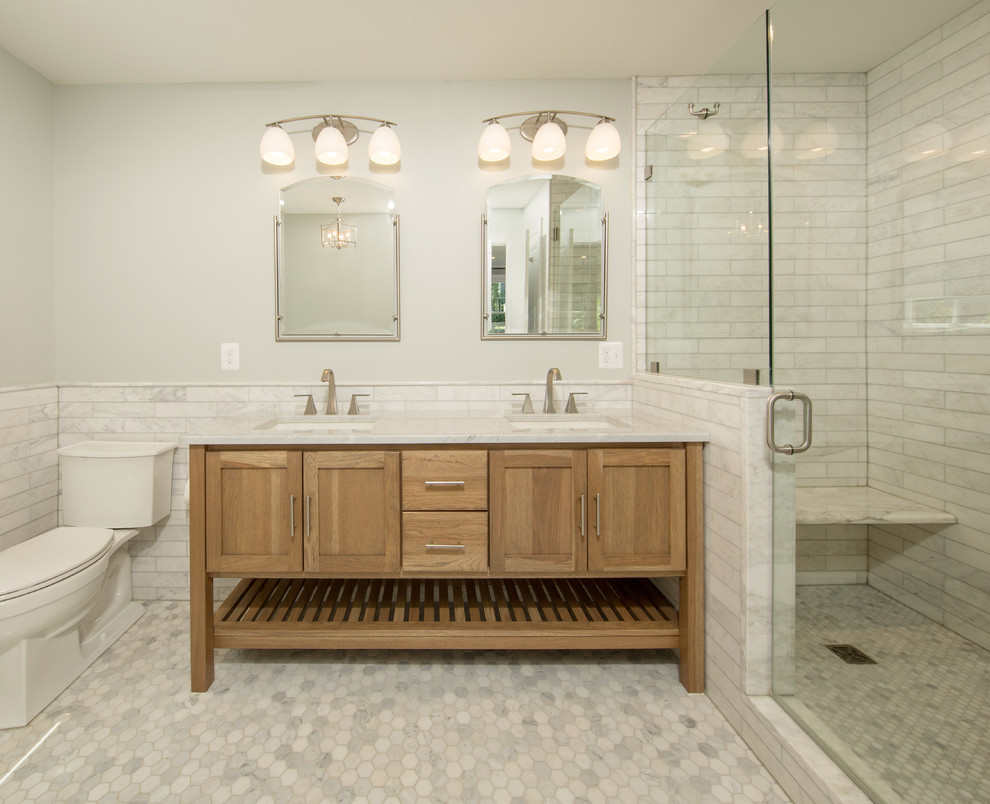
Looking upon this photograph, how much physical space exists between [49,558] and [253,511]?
25.9 inches

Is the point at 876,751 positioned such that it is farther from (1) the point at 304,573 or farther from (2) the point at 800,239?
(1) the point at 304,573

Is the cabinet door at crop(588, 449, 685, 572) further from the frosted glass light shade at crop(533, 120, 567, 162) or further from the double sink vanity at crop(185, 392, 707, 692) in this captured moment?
the frosted glass light shade at crop(533, 120, 567, 162)

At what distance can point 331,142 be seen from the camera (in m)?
2.20

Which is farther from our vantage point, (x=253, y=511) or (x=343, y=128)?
(x=343, y=128)

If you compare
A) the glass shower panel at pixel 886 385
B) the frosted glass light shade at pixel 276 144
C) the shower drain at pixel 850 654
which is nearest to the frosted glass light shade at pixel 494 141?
the frosted glass light shade at pixel 276 144

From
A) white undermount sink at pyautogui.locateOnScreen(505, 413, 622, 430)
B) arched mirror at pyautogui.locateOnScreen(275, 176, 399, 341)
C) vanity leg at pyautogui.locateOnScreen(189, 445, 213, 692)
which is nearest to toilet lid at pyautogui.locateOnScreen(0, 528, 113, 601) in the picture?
vanity leg at pyautogui.locateOnScreen(189, 445, 213, 692)

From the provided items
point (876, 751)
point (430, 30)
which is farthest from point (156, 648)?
point (430, 30)

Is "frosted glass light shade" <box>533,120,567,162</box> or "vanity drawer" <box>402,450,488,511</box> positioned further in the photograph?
"frosted glass light shade" <box>533,120,567,162</box>

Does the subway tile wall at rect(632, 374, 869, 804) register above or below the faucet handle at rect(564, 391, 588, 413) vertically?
below

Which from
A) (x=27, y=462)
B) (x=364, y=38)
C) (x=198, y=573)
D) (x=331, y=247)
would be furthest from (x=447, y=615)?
(x=364, y=38)

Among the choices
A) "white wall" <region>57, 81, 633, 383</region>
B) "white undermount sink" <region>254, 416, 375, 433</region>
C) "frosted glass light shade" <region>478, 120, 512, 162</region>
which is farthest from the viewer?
"white wall" <region>57, 81, 633, 383</region>

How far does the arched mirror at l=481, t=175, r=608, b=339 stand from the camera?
2.31 m

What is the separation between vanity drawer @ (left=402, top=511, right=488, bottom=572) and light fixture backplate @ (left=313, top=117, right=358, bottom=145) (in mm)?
1672

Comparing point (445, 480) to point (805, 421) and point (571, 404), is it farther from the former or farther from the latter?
point (805, 421)
